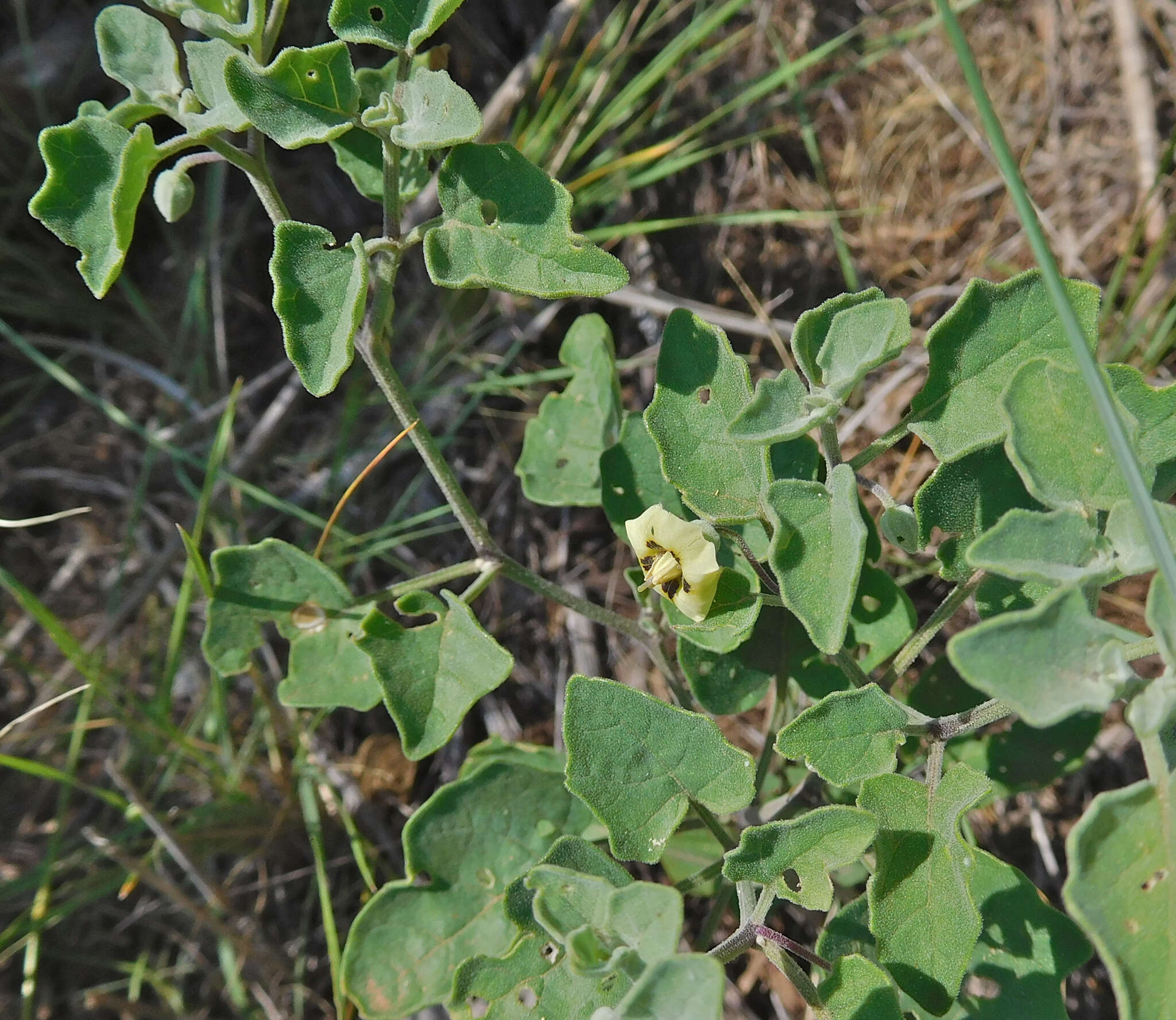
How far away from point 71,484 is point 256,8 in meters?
2.28

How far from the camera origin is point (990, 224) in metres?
3.18

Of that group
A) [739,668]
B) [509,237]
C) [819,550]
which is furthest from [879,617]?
[509,237]

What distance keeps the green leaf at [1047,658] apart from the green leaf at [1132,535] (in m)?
0.12

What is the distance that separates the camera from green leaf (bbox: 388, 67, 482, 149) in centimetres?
145

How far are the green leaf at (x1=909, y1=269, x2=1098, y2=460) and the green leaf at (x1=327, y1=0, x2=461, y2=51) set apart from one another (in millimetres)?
956

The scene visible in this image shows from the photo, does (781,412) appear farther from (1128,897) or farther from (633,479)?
(1128,897)

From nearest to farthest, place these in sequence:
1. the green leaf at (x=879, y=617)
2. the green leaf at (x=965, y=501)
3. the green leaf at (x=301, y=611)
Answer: the green leaf at (x=965, y=501), the green leaf at (x=879, y=617), the green leaf at (x=301, y=611)

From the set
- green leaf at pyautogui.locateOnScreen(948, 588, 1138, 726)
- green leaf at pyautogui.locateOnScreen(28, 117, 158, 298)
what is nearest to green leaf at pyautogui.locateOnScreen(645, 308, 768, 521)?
green leaf at pyautogui.locateOnScreen(948, 588, 1138, 726)

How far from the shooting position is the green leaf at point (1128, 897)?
46.6 inches

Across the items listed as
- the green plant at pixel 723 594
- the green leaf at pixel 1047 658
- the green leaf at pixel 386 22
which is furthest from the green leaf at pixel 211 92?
the green leaf at pixel 1047 658

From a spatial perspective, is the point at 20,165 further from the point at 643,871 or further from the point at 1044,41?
the point at 1044,41

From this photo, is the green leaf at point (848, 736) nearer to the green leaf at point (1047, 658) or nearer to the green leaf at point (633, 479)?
the green leaf at point (1047, 658)

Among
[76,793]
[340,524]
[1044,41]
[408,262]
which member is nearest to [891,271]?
[1044,41]

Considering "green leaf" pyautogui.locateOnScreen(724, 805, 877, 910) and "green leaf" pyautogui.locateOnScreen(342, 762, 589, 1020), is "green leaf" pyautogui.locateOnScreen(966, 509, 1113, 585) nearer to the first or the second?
"green leaf" pyautogui.locateOnScreen(724, 805, 877, 910)
